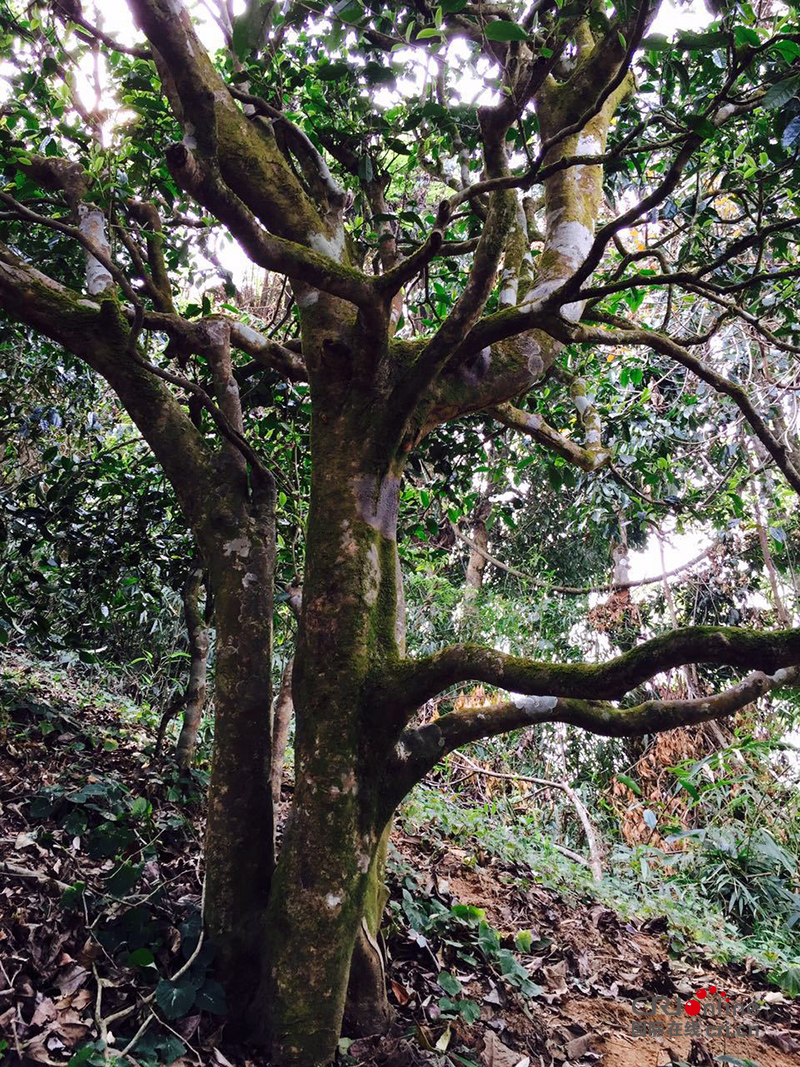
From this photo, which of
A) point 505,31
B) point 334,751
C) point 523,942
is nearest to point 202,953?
point 334,751

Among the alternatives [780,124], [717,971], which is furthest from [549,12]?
[717,971]

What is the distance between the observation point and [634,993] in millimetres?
3426

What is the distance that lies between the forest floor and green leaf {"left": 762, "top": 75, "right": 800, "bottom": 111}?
3.38 m

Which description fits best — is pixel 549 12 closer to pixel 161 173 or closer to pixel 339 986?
pixel 161 173

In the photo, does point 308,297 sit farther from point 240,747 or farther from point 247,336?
point 240,747

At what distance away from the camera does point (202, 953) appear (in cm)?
240

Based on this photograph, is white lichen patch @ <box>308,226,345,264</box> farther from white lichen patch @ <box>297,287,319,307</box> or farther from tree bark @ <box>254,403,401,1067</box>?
tree bark @ <box>254,403,401,1067</box>

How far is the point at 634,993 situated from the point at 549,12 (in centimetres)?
463

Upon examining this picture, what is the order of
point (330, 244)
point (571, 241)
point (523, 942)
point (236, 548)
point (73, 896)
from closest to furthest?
point (73, 896)
point (236, 548)
point (330, 244)
point (571, 241)
point (523, 942)

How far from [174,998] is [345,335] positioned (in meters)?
2.49

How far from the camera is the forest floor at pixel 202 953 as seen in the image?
2.22 m

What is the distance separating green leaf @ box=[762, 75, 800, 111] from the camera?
227cm

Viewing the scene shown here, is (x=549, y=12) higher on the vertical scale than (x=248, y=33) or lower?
higher

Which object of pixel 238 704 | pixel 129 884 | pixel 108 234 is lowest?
pixel 129 884
